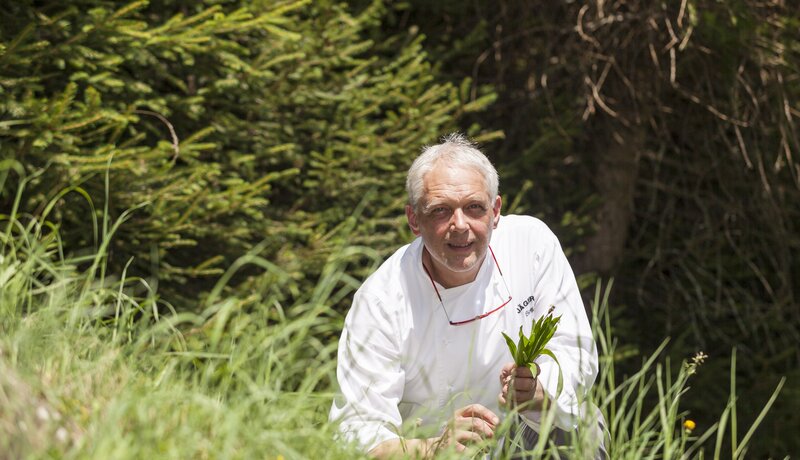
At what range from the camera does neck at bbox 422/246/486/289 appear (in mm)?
3316

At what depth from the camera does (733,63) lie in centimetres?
577

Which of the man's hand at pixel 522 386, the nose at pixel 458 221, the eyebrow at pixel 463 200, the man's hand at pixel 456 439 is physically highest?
the eyebrow at pixel 463 200

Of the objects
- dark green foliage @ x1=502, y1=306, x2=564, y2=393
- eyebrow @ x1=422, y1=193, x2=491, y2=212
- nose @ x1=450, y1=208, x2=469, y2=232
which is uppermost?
eyebrow @ x1=422, y1=193, x2=491, y2=212

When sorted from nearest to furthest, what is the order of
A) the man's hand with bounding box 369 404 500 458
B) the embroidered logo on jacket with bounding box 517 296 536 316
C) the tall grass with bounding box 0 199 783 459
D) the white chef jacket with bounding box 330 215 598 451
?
1. the tall grass with bounding box 0 199 783 459
2. the man's hand with bounding box 369 404 500 458
3. the white chef jacket with bounding box 330 215 598 451
4. the embroidered logo on jacket with bounding box 517 296 536 316

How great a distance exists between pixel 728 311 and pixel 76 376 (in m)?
5.12

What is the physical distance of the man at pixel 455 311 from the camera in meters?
3.11

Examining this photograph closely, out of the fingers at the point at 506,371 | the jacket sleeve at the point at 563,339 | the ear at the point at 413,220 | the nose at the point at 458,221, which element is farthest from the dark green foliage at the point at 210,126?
the fingers at the point at 506,371

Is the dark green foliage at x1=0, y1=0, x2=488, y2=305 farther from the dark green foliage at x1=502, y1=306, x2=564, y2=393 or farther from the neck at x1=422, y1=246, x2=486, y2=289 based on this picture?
the dark green foliage at x1=502, y1=306, x2=564, y2=393

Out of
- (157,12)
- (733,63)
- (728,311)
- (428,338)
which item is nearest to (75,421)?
(428,338)

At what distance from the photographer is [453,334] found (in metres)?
3.30

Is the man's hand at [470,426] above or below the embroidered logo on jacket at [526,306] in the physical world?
below

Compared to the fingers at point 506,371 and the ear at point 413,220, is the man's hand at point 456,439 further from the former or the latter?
the ear at point 413,220

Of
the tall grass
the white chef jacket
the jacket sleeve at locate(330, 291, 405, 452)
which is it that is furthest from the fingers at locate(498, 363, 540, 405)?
the jacket sleeve at locate(330, 291, 405, 452)

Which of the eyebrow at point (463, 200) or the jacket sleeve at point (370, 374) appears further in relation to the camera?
the eyebrow at point (463, 200)
